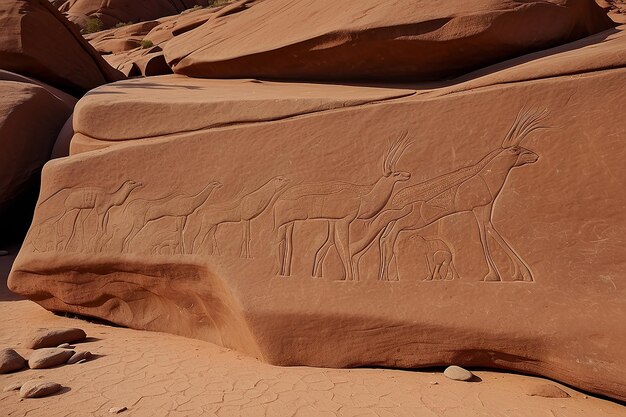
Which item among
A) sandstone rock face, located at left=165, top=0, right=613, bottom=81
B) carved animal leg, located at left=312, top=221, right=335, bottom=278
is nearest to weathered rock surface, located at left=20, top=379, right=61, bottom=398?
carved animal leg, located at left=312, top=221, right=335, bottom=278

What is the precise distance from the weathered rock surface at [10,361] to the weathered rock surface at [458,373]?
3.33 metres

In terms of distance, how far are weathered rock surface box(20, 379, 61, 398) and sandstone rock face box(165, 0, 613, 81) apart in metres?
4.58

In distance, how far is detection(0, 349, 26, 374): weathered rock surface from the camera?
12.2 ft

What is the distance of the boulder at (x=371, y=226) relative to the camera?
3.50m

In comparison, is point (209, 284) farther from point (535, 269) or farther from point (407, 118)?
point (535, 269)

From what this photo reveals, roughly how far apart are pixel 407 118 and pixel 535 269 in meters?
1.64

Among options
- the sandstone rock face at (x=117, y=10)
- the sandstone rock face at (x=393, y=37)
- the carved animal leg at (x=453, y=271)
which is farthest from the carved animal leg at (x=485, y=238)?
the sandstone rock face at (x=117, y=10)

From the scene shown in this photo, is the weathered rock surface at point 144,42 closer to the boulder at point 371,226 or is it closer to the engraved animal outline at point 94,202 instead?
the engraved animal outline at point 94,202

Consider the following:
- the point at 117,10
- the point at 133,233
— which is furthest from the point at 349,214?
the point at 117,10

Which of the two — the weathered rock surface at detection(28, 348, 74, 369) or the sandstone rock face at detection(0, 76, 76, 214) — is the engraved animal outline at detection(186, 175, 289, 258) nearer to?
→ the weathered rock surface at detection(28, 348, 74, 369)

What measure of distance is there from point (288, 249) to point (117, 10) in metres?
24.3

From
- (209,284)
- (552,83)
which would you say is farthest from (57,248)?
(552,83)

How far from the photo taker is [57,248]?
5016 millimetres

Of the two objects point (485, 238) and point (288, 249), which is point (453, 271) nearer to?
point (485, 238)
